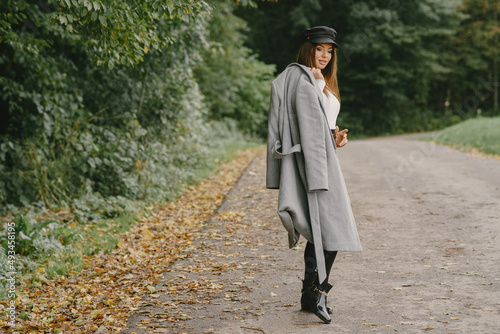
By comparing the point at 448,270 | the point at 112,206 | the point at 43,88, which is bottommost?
the point at 112,206

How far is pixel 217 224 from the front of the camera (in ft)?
24.4

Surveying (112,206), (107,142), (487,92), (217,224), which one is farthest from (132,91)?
(487,92)

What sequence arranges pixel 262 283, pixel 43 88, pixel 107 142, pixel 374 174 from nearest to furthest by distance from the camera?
1. pixel 262 283
2. pixel 43 88
3. pixel 107 142
4. pixel 374 174

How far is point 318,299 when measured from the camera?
3.76 meters

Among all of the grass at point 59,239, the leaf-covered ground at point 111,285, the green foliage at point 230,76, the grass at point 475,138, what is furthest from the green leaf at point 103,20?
the grass at point 475,138

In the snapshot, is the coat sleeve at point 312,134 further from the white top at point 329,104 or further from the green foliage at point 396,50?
the green foliage at point 396,50

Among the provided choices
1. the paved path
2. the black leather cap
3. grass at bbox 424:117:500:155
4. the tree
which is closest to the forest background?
the black leather cap

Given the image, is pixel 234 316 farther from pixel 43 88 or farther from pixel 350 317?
pixel 43 88

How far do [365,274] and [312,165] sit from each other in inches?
67.9

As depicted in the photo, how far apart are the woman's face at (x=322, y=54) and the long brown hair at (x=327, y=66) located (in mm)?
24

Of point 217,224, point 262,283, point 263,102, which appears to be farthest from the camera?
point 263,102

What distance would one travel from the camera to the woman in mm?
3637

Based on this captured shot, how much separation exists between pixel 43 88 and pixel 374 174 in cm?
700

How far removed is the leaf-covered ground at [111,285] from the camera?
13.4ft
